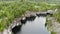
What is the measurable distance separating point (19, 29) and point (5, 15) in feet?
17.6

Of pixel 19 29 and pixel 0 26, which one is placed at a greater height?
pixel 0 26

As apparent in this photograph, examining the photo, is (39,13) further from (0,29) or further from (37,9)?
(0,29)

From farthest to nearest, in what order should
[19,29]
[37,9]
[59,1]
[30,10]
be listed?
[59,1], [37,9], [30,10], [19,29]

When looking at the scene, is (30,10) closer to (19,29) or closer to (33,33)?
(19,29)

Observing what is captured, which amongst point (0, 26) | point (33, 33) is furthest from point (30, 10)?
point (0, 26)

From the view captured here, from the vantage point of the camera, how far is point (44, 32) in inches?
1564

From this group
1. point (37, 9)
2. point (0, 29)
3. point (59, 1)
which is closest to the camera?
point (0, 29)

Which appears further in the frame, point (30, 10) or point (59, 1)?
point (59, 1)

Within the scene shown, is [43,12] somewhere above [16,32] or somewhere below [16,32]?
below

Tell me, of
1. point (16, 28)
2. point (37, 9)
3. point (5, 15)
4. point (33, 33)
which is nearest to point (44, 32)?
point (33, 33)

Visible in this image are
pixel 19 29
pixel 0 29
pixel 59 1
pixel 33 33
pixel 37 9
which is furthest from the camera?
pixel 59 1

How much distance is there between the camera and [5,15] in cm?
4394

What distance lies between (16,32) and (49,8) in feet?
141

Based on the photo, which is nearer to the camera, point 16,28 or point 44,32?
point 44,32
